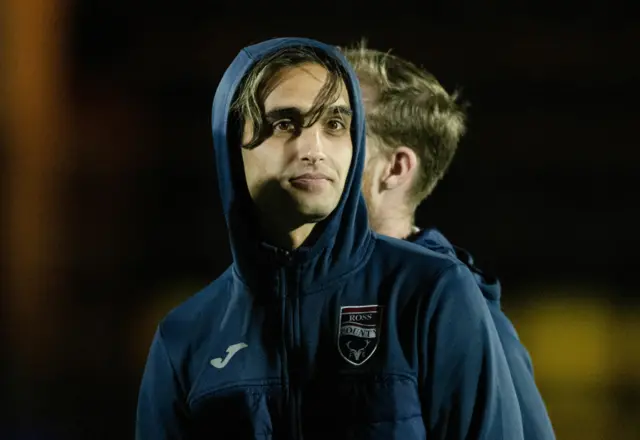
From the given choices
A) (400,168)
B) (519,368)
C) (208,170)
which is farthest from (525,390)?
(208,170)

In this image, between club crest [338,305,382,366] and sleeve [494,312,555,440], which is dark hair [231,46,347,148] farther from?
sleeve [494,312,555,440]

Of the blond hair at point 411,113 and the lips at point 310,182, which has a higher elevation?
the blond hair at point 411,113

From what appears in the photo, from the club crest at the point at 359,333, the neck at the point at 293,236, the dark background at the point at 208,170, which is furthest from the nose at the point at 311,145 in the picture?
the dark background at the point at 208,170

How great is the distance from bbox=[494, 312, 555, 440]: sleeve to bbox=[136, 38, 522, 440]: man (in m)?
0.21

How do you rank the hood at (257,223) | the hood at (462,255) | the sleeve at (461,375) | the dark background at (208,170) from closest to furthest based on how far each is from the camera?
the sleeve at (461,375), the hood at (257,223), the hood at (462,255), the dark background at (208,170)

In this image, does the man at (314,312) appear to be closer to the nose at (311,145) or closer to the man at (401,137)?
the nose at (311,145)

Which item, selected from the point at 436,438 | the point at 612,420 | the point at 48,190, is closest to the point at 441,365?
the point at 436,438

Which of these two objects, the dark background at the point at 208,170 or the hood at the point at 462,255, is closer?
the hood at the point at 462,255

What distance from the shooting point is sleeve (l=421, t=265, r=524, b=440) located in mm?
1593

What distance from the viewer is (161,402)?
178 centimetres

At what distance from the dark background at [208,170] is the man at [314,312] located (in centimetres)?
516

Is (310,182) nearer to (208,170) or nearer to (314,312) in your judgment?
(314,312)

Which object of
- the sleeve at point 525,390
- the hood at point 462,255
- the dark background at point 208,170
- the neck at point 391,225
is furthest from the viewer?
the dark background at point 208,170

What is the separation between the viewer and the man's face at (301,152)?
1625 millimetres
